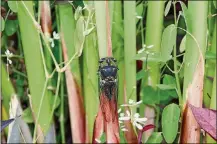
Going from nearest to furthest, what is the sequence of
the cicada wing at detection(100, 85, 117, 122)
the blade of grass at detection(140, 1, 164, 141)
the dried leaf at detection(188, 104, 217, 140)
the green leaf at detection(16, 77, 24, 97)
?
the dried leaf at detection(188, 104, 217, 140)
the cicada wing at detection(100, 85, 117, 122)
the blade of grass at detection(140, 1, 164, 141)
the green leaf at detection(16, 77, 24, 97)

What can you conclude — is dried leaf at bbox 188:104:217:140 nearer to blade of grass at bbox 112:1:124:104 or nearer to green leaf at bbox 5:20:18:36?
blade of grass at bbox 112:1:124:104

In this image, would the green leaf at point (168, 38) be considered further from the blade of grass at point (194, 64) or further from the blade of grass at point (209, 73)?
the blade of grass at point (209, 73)

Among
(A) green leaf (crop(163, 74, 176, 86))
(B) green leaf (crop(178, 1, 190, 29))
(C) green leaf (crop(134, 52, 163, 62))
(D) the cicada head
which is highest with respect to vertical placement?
(B) green leaf (crop(178, 1, 190, 29))

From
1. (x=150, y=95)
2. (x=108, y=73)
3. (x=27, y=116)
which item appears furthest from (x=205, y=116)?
(x=27, y=116)

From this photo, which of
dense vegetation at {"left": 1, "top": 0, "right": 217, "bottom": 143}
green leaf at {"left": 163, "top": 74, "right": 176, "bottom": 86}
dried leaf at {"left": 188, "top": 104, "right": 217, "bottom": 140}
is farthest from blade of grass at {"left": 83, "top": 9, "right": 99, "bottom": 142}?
dried leaf at {"left": 188, "top": 104, "right": 217, "bottom": 140}

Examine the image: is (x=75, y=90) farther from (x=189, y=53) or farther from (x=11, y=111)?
(x=189, y=53)

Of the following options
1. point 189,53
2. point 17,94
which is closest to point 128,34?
point 189,53

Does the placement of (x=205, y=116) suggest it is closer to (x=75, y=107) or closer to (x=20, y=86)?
(x=75, y=107)
